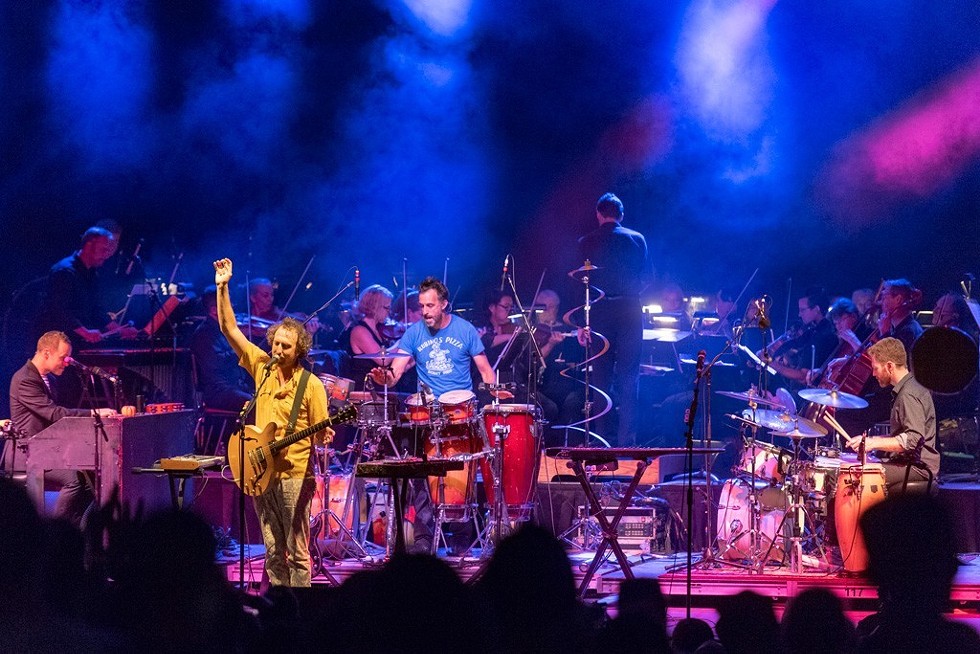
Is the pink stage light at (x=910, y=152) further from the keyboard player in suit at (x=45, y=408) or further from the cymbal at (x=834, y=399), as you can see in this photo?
the keyboard player in suit at (x=45, y=408)

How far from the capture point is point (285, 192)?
15.4 m

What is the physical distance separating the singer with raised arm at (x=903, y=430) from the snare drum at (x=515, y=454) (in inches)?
112

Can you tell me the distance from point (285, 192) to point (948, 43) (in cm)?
940

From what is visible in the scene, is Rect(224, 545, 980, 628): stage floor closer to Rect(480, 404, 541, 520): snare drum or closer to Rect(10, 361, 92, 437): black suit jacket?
Rect(480, 404, 541, 520): snare drum

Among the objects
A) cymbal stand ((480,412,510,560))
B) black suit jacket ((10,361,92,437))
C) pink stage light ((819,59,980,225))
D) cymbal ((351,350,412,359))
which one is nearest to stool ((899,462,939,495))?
cymbal stand ((480,412,510,560))

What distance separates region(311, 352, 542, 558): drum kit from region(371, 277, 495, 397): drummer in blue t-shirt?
0.35 metres

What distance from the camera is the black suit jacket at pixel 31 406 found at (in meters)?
10.0

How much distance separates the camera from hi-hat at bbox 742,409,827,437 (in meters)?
9.15

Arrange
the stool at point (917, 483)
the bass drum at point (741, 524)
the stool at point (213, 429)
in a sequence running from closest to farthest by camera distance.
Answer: the stool at point (917, 483)
the bass drum at point (741, 524)
the stool at point (213, 429)

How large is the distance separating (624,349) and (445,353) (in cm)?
271

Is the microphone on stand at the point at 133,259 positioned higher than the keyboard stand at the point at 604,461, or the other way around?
the microphone on stand at the point at 133,259

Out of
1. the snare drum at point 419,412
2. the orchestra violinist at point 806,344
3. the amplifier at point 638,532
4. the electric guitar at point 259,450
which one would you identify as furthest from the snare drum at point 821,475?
the electric guitar at point 259,450

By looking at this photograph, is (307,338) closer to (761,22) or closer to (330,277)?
(330,277)

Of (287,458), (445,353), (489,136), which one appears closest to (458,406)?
(445,353)
